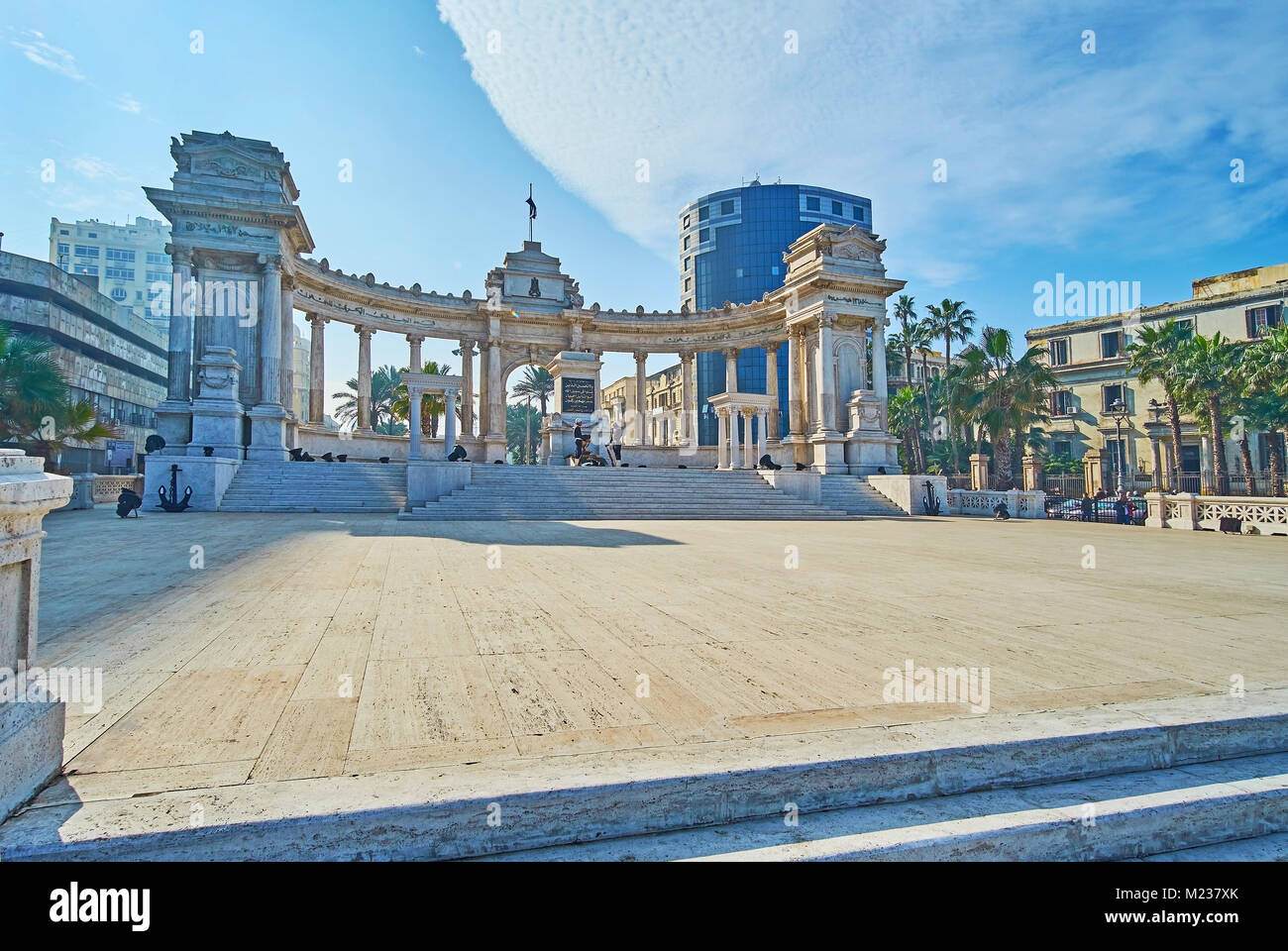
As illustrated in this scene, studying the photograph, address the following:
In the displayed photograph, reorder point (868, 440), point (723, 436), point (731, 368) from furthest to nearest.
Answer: point (731, 368) < point (723, 436) < point (868, 440)

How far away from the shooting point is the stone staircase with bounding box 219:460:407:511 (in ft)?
69.9

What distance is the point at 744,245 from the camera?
290 feet

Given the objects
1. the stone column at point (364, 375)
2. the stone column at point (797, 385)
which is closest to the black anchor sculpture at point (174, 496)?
the stone column at point (364, 375)

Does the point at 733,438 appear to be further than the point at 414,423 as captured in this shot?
Yes

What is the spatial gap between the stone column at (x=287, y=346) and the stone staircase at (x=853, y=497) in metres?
23.5

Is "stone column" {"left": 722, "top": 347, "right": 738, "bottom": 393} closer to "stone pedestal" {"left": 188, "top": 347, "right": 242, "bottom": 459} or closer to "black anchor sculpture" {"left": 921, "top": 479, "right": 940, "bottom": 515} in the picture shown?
"black anchor sculpture" {"left": 921, "top": 479, "right": 940, "bottom": 515}

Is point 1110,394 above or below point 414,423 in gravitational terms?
above

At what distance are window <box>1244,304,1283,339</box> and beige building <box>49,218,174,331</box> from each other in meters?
121

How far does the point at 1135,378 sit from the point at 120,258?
131m

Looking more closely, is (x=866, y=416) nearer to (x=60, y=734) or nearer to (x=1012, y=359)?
(x=1012, y=359)

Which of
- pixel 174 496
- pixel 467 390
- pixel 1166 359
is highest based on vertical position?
pixel 1166 359

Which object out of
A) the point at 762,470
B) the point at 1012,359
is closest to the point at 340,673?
the point at 762,470

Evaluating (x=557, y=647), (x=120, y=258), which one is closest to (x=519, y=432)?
(x=120, y=258)

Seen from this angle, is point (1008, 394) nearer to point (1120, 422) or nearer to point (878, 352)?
point (878, 352)
